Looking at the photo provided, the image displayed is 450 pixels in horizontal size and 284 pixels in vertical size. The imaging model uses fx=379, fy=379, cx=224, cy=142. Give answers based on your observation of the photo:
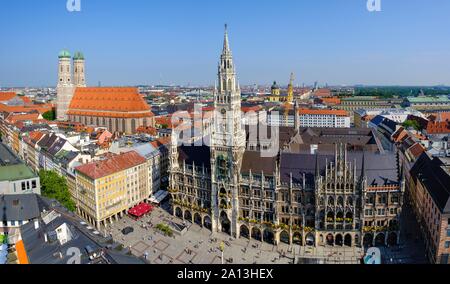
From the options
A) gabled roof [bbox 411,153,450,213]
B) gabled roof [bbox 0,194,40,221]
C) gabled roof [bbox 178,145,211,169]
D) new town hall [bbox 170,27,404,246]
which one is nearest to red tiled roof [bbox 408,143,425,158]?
gabled roof [bbox 411,153,450,213]

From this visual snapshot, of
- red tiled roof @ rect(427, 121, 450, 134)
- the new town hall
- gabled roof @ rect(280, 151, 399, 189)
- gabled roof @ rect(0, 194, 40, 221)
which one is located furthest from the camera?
red tiled roof @ rect(427, 121, 450, 134)

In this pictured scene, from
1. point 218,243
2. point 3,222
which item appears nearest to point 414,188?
point 218,243

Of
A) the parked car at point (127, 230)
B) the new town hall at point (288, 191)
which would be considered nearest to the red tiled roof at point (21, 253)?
the parked car at point (127, 230)

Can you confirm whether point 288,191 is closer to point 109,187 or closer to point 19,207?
point 109,187

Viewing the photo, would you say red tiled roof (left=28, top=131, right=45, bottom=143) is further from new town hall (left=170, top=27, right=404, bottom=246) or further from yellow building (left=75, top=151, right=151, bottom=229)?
new town hall (left=170, top=27, right=404, bottom=246)

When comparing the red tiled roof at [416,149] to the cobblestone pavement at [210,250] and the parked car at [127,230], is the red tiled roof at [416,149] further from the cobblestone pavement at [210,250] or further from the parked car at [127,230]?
the parked car at [127,230]
